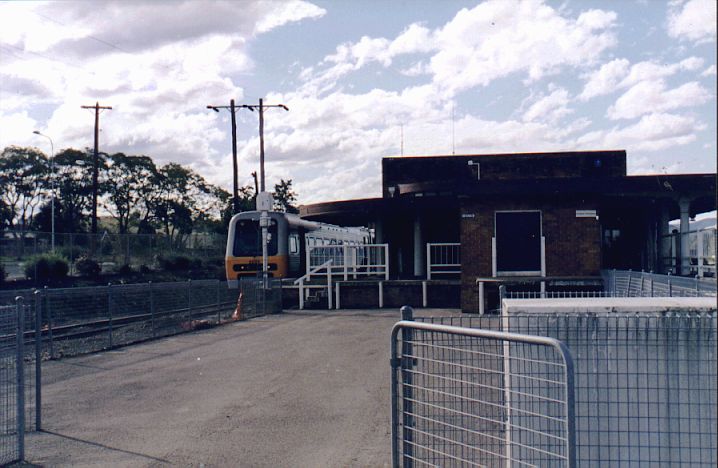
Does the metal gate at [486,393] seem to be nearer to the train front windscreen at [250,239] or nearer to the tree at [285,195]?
the train front windscreen at [250,239]

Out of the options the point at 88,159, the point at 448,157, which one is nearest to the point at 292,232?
the point at 448,157

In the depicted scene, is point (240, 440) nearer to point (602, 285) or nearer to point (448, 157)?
point (602, 285)

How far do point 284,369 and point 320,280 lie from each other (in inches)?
540

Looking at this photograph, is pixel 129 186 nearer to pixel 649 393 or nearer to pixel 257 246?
pixel 257 246

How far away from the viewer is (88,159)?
52750mm

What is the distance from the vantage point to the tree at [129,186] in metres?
54.6

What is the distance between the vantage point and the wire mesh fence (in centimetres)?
438

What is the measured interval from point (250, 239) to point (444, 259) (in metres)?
7.01

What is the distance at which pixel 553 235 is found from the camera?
1881 centimetres

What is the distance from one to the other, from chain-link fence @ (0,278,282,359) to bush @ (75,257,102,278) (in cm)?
1762

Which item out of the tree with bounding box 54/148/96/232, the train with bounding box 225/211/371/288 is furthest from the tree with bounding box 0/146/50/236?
the train with bounding box 225/211/371/288

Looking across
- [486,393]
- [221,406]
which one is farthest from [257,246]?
[486,393]

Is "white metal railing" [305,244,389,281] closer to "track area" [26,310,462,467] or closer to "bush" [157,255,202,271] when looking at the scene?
"track area" [26,310,462,467]

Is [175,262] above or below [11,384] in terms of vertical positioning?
above
